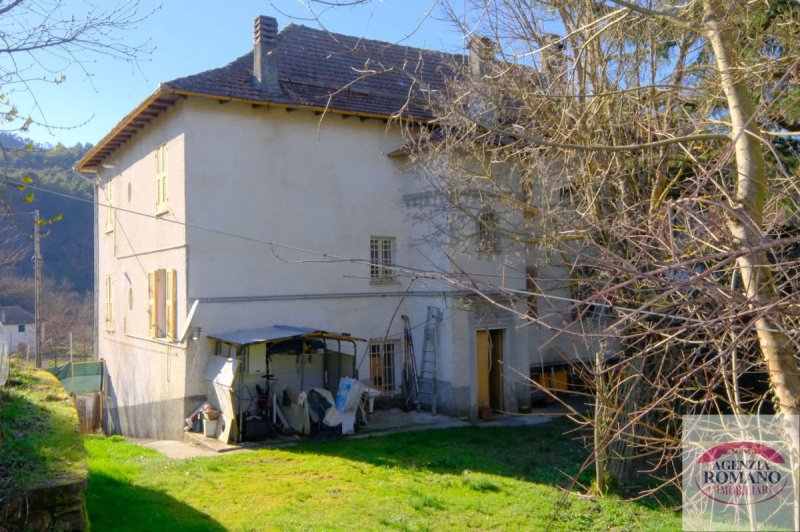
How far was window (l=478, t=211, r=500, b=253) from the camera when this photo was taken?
505 inches

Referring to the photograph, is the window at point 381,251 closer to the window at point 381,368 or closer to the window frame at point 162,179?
the window at point 381,368

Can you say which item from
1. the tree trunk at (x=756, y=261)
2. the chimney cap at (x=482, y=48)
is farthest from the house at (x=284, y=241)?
the tree trunk at (x=756, y=261)

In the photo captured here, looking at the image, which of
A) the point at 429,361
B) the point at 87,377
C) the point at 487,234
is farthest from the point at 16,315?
the point at 487,234

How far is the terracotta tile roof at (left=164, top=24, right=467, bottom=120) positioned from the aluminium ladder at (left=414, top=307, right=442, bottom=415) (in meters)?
5.35

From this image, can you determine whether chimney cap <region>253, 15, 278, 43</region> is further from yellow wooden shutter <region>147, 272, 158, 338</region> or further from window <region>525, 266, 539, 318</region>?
window <region>525, 266, 539, 318</region>

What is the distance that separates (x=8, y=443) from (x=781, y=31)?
32.1 ft

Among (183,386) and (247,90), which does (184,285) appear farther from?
(247,90)

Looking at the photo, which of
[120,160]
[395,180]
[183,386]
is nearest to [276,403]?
[183,386]

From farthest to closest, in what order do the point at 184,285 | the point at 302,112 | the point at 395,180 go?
1. the point at 395,180
2. the point at 302,112
3. the point at 184,285

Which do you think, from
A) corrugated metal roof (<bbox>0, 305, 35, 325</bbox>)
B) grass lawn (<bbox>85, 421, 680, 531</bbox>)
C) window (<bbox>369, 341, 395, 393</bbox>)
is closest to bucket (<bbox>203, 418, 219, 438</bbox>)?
grass lawn (<bbox>85, 421, 680, 531</bbox>)

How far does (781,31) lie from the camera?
827 centimetres

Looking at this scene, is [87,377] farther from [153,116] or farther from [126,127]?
[153,116]

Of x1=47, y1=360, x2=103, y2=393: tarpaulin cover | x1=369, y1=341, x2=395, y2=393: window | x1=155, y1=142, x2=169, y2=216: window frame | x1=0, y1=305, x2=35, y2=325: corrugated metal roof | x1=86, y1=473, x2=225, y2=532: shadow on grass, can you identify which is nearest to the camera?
x1=86, y1=473, x2=225, y2=532: shadow on grass

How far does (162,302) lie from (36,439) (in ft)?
37.1
